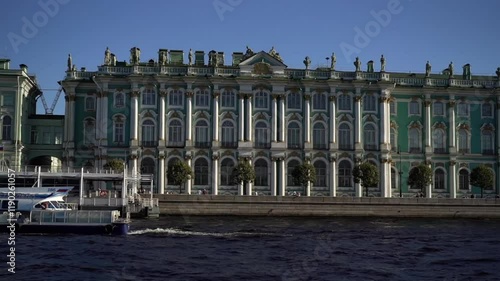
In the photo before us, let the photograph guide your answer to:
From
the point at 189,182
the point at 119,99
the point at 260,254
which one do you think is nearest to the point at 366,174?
the point at 189,182

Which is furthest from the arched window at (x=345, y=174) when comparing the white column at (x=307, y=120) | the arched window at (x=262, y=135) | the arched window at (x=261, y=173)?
the arched window at (x=262, y=135)

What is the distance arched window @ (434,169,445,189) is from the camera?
72.8 meters

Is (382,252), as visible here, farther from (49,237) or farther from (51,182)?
(51,182)

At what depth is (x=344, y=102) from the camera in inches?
2837

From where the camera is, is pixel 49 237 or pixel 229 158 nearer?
pixel 49 237

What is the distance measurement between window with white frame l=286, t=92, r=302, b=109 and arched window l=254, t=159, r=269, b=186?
663 centimetres

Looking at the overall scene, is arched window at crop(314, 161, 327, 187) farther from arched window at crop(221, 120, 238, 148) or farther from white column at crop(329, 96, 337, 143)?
arched window at crop(221, 120, 238, 148)

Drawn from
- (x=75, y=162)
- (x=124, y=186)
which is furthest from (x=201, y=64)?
(x=124, y=186)

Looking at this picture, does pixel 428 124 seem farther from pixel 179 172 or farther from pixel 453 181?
pixel 179 172

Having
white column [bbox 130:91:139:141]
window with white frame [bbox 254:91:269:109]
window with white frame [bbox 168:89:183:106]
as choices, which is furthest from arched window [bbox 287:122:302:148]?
white column [bbox 130:91:139:141]

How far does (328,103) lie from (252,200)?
652 inches

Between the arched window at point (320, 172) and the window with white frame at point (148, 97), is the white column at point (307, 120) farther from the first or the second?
the window with white frame at point (148, 97)

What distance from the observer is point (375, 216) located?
61938 mm

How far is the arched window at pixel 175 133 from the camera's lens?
69625 millimetres
